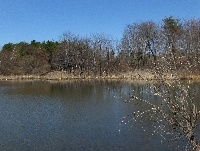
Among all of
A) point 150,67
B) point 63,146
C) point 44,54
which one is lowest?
point 63,146

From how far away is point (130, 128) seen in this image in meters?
16.2

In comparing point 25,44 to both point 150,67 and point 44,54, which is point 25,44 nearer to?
point 44,54

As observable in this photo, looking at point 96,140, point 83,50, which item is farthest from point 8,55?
point 96,140

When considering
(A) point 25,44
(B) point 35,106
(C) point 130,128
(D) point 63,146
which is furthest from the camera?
(A) point 25,44

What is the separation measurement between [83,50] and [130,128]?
52.4 m

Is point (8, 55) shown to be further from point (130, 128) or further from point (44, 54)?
point (130, 128)

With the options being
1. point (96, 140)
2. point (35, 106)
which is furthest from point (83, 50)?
point (96, 140)

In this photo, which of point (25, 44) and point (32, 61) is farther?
point (25, 44)

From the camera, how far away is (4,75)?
70.1 metres

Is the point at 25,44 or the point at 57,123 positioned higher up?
the point at 25,44

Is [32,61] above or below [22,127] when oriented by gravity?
above

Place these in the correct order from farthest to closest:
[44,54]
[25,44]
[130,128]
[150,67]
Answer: [25,44] → [44,54] → [130,128] → [150,67]

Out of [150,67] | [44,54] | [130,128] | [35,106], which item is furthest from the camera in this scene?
[44,54]

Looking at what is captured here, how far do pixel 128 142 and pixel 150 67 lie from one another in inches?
262
